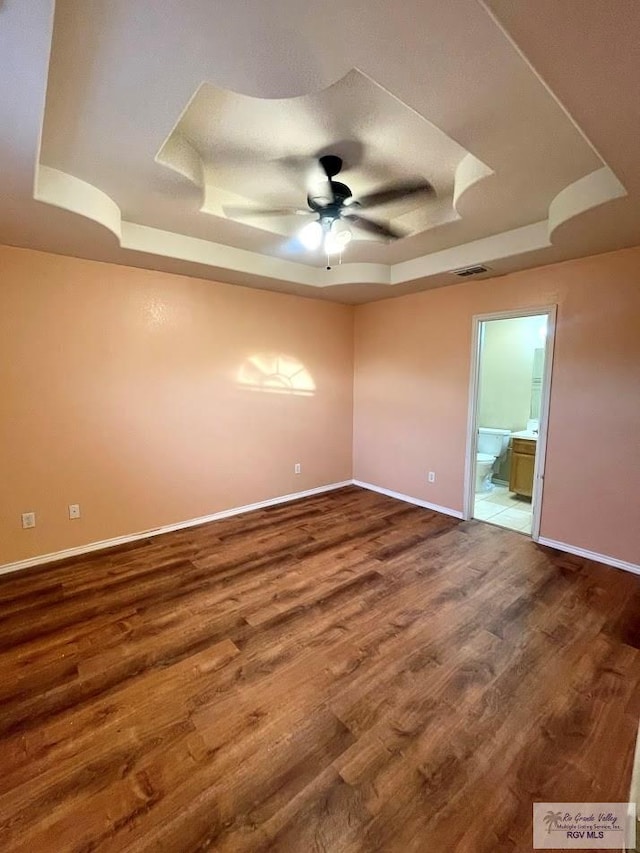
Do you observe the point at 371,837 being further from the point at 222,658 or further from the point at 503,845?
the point at 222,658

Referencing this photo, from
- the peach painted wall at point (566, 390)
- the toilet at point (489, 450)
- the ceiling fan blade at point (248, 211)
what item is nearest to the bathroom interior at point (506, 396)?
the toilet at point (489, 450)

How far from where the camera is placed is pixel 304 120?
6.12ft

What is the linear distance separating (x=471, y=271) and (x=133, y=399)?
3.23m

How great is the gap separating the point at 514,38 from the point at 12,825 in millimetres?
2957

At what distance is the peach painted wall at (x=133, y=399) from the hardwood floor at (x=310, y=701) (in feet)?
1.90

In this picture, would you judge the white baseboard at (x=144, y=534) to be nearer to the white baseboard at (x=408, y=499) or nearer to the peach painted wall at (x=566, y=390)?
the white baseboard at (x=408, y=499)

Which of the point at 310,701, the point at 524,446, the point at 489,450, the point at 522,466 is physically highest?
the point at 524,446

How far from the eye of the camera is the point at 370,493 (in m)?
4.79

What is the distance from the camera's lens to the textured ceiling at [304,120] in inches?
45.2

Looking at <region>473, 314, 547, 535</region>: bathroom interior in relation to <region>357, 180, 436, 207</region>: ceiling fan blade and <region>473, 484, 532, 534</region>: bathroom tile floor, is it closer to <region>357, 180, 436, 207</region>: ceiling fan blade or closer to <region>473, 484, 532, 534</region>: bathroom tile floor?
<region>473, 484, 532, 534</region>: bathroom tile floor

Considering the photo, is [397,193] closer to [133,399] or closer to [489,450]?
[133,399]

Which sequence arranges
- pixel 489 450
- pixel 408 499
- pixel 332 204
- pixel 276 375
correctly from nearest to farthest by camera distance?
pixel 332 204 → pixel 276 375 → pixel 408 499 → pixel 489 450

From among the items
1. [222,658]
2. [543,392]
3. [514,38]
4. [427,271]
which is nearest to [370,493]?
[543,392]

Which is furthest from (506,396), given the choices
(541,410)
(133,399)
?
(133,399)
